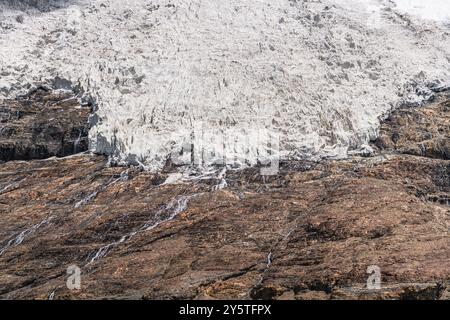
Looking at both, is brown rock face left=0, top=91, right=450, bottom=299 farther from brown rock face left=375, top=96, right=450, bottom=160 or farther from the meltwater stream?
brown rock face left=375, top=96, right=450, bottom=160

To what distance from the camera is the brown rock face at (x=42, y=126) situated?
953 inches

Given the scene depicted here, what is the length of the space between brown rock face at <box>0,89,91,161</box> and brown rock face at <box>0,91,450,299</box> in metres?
1.49

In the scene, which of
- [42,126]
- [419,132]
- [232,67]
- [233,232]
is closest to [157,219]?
[233,232]

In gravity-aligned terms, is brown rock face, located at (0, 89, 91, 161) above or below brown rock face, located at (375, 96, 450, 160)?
below

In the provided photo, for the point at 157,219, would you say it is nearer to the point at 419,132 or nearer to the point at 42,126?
the point at 42,126

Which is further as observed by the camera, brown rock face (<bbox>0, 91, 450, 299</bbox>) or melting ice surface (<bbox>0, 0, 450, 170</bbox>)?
melting ice surface (<bbox>0, 0, 450, 170</bbox>)

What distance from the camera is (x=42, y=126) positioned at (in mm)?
25203

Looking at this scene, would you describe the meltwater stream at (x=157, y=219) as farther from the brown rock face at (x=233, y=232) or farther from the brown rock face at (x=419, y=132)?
the brown rock face at (x=419, y=132)

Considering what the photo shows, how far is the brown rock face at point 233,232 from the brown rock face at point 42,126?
4.90 ft

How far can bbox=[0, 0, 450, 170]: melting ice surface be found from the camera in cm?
2341

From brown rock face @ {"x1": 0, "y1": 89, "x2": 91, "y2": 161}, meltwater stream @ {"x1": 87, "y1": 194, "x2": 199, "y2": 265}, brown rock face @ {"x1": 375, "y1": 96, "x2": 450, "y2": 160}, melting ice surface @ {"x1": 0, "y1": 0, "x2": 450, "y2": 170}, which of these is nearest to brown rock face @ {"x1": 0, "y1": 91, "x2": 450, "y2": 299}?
meltwater stream @ {"x1": 87, "y1": 194, "x2": 199, "y2": 265}

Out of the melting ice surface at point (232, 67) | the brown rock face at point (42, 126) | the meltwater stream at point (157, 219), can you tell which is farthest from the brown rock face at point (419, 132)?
the brown rock face at point (42, 126)

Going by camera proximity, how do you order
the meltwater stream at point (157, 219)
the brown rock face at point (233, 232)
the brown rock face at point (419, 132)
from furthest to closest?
the brown rock face at point (419, 132) < the meltwater stream at point (157, 219) < the brown rock face at point (233, 232)

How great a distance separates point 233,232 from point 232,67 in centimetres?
1114
